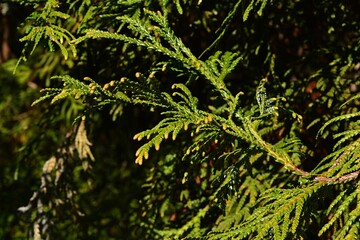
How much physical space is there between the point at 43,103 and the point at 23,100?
0.99 m

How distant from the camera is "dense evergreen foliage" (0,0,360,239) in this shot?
5.58 feet

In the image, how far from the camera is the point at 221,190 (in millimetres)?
1853

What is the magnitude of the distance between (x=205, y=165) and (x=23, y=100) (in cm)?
204

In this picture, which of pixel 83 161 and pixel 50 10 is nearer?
pixel 50 10

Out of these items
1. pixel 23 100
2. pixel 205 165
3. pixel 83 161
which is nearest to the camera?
pixel 205 165

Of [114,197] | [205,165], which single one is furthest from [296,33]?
[114,197]

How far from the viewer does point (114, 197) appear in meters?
3.98

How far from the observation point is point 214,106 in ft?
8.09

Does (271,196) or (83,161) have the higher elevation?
(83,161)

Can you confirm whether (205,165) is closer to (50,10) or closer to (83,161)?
(83,161)

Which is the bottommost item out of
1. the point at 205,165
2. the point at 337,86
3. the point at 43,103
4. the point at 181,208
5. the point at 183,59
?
the point at 181,208

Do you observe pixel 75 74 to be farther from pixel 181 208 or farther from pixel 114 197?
pixel 114 197

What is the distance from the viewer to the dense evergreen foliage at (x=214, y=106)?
170 cm

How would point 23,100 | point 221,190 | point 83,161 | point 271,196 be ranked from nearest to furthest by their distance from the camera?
1. point 271,196
2. point 221,190
3. point 83,161
4. point 23,100
